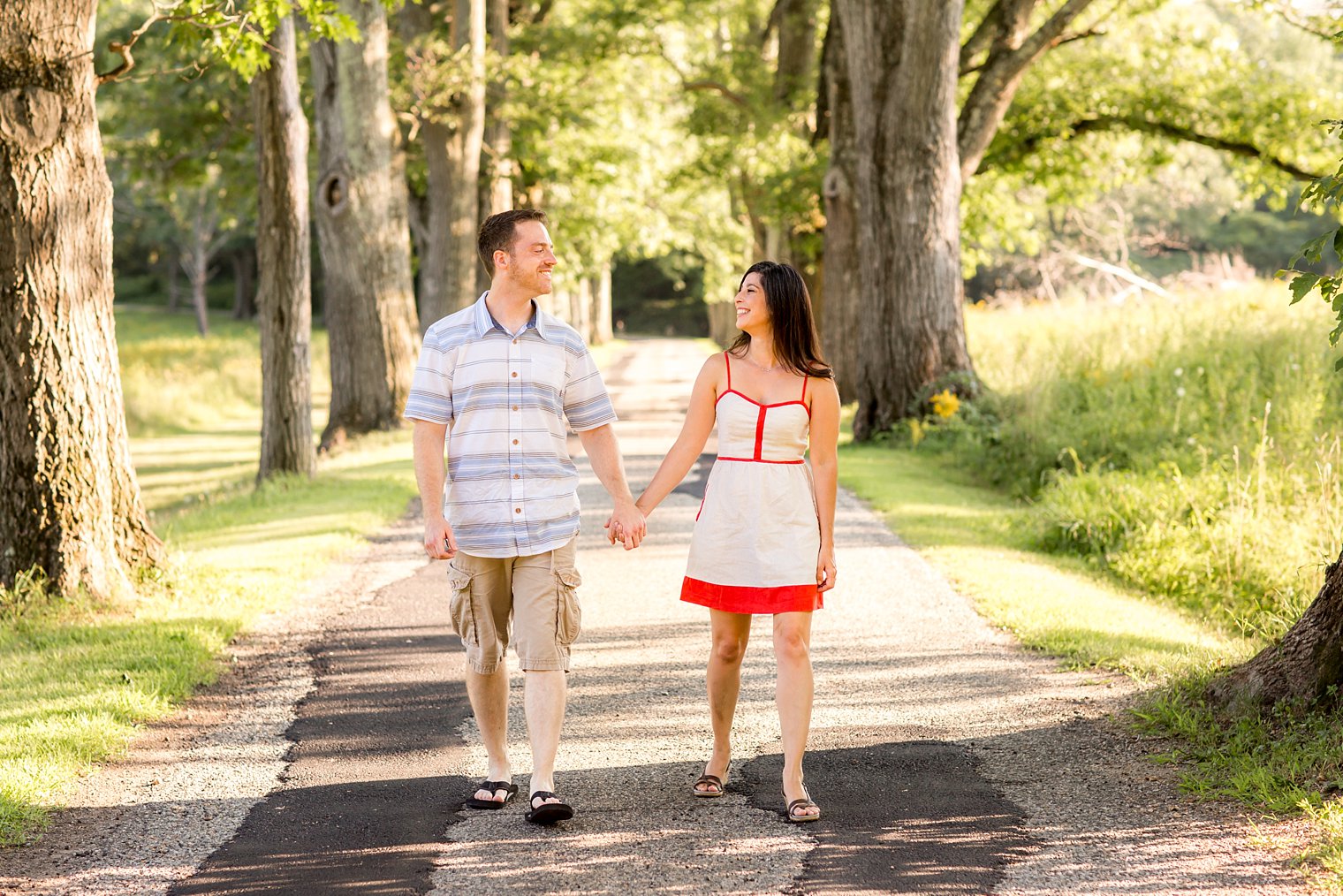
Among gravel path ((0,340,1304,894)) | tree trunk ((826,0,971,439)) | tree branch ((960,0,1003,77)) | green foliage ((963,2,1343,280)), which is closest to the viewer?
gravel path ((0,340,1304,894))

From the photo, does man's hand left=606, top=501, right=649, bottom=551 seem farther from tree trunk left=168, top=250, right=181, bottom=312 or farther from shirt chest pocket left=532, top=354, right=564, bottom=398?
tree trunk left=168, top=250, right=181, bottom=312

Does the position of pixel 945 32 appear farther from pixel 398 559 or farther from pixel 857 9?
pixel 398 559

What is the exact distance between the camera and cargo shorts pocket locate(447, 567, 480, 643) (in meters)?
5.04

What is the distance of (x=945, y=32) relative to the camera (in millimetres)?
16422

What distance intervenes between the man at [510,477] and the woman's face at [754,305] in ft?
2.39

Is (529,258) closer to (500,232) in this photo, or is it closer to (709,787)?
Answer: (500,232)

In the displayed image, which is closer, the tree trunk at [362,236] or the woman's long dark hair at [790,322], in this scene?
the woman's long dark hair at [790,322]

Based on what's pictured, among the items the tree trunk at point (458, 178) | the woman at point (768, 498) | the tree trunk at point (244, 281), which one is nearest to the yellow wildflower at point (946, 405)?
the tree trunk at point (458, 178)

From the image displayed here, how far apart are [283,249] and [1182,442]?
9102 mm

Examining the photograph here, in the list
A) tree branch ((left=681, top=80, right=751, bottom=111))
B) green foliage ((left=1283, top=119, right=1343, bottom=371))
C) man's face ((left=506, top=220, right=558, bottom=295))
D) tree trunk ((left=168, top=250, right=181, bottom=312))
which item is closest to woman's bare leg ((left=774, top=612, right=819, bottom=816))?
man's face ((left=506, top=220, right=558, bottom=295))

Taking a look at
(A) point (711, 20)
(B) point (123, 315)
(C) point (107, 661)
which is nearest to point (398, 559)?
(C) point (107, 661)

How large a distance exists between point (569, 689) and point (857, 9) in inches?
500

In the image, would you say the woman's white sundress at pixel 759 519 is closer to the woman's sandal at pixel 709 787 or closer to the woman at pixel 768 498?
the woman at pixel 768 498

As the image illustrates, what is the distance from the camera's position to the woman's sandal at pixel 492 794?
16.7 ft
